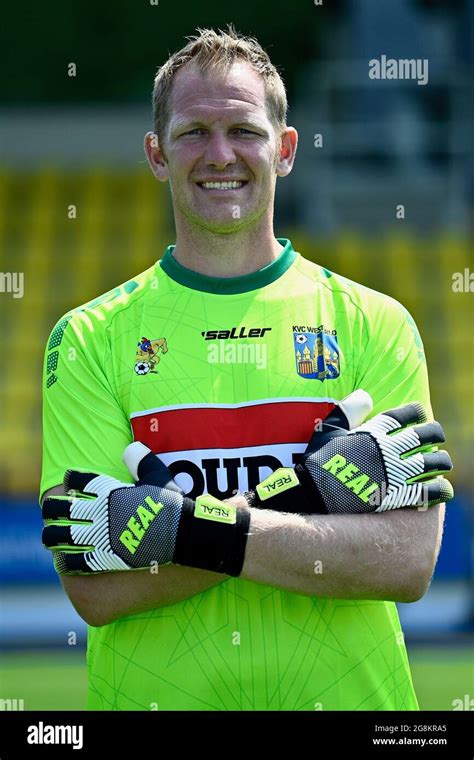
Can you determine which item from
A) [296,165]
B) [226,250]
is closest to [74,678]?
[226,250]

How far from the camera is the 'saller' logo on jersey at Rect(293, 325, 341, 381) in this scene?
8.37 feet

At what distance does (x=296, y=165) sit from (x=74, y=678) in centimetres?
556

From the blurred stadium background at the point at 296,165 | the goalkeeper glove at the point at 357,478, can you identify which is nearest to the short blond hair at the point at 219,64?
the goalkeeper glove at the point at 357,478

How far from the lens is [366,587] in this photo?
2383mm

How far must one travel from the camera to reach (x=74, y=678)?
6.04m

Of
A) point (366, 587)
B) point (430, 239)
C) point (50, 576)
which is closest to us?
point (366, 587)

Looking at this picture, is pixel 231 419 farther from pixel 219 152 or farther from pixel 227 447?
pixel 219 152

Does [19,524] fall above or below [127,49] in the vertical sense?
below

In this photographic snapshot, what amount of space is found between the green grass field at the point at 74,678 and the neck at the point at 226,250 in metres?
3.16

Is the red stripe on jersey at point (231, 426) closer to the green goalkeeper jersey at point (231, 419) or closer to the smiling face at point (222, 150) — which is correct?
the green goalkeeper jersey at point (231, 419)

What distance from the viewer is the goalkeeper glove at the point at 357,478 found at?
2.40 meters
